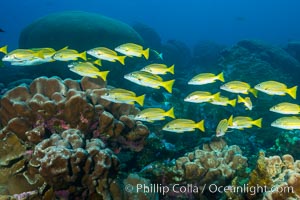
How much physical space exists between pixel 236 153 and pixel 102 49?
3987 millimetres

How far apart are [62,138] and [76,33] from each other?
14.6 meters

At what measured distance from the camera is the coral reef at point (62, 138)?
13.7ft

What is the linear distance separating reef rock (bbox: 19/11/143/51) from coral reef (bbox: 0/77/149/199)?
11.7 metres

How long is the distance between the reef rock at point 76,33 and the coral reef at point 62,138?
1174 centimetres

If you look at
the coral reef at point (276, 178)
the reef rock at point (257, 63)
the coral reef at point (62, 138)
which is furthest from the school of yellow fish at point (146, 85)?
the reef rock at point (257, 63)

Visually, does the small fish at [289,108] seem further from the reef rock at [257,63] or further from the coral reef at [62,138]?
the reef rock at [257,63]

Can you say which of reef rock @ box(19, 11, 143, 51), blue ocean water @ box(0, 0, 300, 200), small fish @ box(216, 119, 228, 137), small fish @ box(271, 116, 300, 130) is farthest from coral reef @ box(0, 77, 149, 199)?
reef rock @ box(19, 11, 143, 51)

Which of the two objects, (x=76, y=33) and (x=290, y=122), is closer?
(x=290, y=122)

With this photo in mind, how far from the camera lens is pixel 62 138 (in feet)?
15.4

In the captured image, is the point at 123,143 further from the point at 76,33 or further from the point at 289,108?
the point at 76,33

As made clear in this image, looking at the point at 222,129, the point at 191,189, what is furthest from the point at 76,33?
the point at 191,189

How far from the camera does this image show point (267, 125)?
11.9 metres

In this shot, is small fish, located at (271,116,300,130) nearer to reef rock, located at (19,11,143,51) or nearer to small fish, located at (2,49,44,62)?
small fish, located at (2,49,44,62)

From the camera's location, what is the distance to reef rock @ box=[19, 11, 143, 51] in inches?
695
